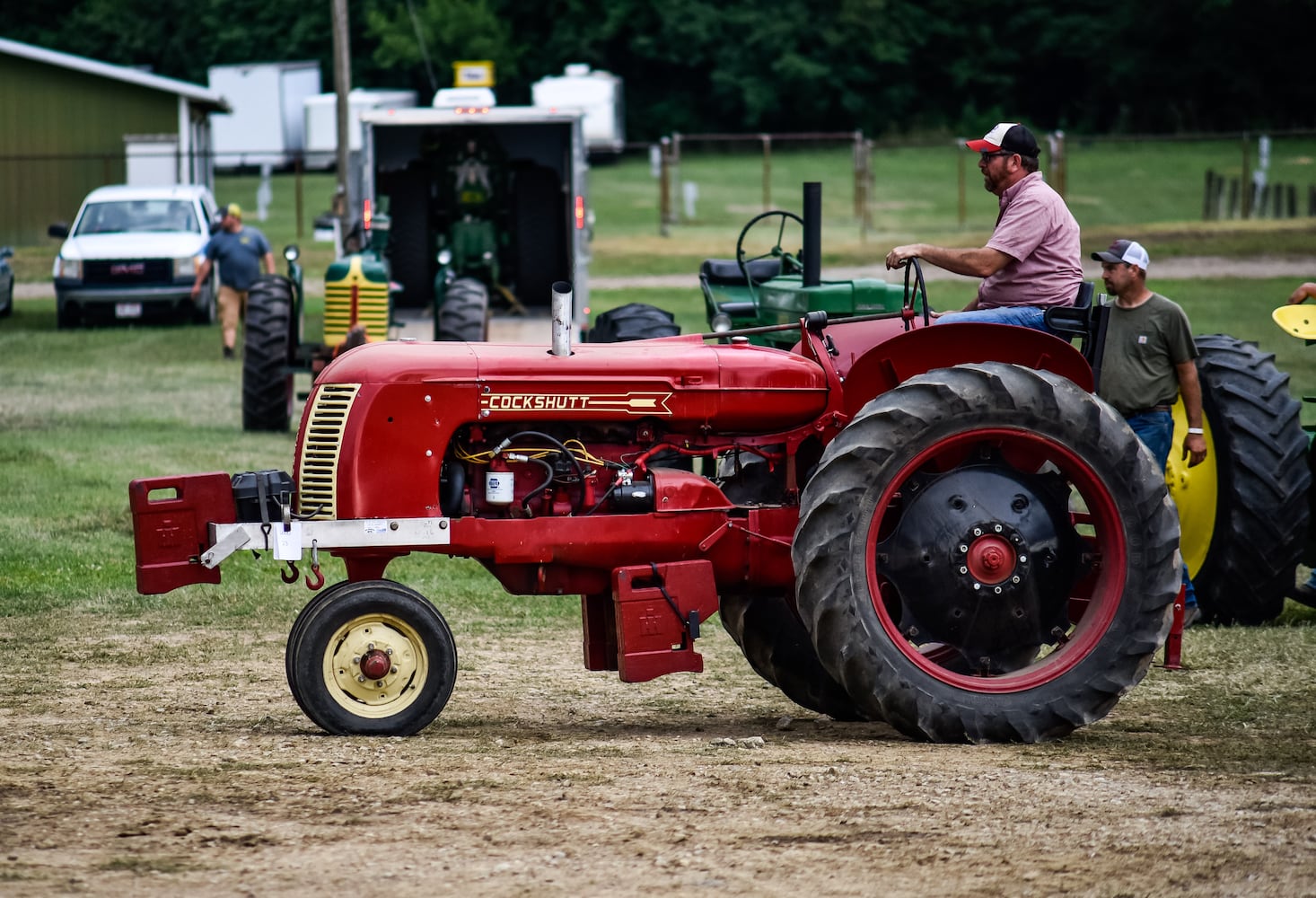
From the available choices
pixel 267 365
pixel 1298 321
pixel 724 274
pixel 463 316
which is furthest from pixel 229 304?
pixel 1298 321

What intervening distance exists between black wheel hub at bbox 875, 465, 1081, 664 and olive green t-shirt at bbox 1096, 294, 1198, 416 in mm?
2252

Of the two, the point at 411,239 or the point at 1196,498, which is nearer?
the point at 1196,498

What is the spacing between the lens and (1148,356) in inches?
348

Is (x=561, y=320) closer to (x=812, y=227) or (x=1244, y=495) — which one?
(x=1244, y=495)

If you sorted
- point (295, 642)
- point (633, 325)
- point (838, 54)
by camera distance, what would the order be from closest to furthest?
1. point (295, 642)
2. point (633, 325)
3. point (838, 54)

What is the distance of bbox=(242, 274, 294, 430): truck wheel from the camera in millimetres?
16500

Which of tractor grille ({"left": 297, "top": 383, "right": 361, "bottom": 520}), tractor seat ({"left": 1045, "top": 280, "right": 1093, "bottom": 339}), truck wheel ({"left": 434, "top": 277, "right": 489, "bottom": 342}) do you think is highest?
tractor seat ({"left": 1045, "top": 280, "right": 1093, "bottom": 339})

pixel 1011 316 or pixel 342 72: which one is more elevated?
pixel 342 72

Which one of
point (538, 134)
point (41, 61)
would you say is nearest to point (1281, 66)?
point (41, 61)

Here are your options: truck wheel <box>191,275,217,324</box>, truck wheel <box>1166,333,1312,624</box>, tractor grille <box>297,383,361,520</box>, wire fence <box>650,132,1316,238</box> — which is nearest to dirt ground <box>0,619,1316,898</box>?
tractor grille <box>297,383,361,520</box>

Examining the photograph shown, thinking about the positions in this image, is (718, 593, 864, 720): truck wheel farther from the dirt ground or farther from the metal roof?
the metal roof

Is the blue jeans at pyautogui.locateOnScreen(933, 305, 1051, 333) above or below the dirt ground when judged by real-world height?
above

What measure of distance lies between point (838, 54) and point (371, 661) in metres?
55.3

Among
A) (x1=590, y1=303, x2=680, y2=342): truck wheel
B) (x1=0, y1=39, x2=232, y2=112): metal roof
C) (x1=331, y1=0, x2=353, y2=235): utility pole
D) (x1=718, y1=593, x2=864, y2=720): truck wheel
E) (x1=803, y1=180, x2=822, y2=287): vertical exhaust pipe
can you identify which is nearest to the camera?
(x1=718, y1=593, x2=864, y2=720): truck wheel
